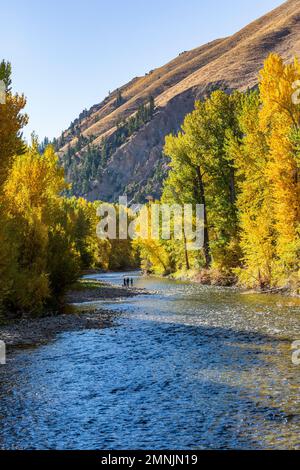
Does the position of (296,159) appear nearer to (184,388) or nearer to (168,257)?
(184,388)

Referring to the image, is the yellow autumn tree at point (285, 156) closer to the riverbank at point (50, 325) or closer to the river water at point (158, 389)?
the river water at point (158, 389)

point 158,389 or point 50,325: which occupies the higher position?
point 158,389

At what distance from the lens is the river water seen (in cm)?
995

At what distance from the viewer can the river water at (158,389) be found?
9.95 m

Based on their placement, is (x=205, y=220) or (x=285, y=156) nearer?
(x=285, y=156)

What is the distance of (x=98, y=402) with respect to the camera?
12.4 m

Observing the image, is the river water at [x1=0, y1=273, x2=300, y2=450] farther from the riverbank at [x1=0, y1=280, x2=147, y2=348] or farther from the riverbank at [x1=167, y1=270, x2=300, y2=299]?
the riverbank at [x1=167, y1=270, x2=300, y2=299]

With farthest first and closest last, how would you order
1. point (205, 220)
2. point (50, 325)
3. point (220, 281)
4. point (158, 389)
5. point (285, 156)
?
point (205, 220) < point (220, 281) < point (285, 156) < point (50, 325) < point (158, 389)

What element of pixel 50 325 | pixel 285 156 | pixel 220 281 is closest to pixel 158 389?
pixel 50 325

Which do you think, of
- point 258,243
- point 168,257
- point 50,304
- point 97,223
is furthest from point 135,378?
point 97,223

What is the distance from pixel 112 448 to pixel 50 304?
23886 mm

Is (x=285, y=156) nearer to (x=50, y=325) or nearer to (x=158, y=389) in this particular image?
(x=50, y=325)

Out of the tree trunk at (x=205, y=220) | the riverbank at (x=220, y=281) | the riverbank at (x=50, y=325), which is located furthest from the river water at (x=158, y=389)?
the tree trunk at (x=205, y=220)

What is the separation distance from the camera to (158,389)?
1336 centimetres
